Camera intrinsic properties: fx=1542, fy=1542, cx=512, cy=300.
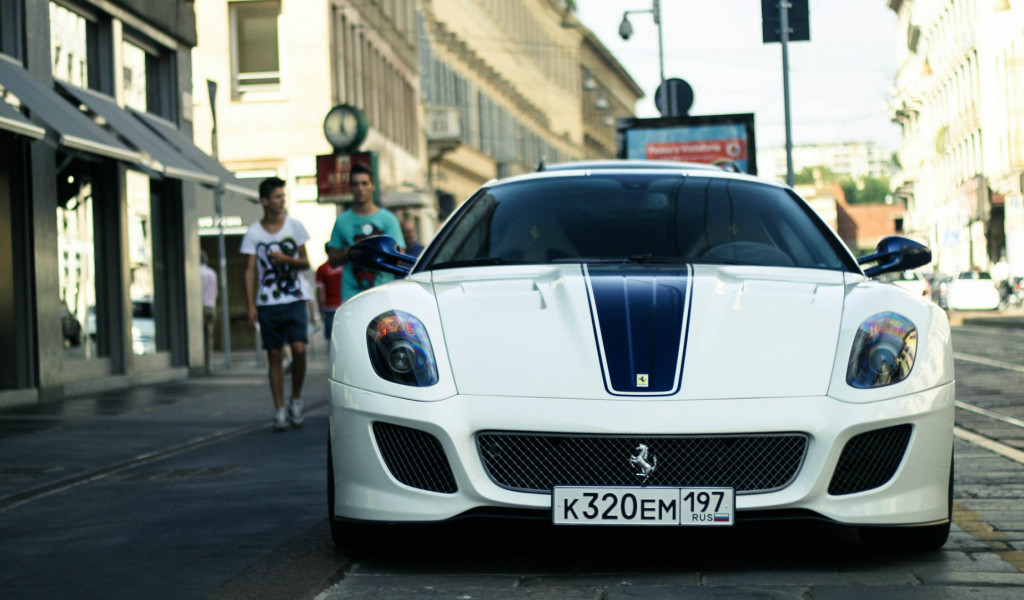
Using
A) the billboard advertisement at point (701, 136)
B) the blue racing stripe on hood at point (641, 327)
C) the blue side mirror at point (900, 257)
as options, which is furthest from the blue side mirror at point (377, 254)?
the billboard advertisement at point (701, 136)

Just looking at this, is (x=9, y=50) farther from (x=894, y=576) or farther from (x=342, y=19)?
(x=342, y=19)

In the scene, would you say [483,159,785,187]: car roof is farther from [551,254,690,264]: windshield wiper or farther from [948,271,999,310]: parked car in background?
[948,271,999,310]: parked car in background

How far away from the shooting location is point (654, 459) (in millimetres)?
4500

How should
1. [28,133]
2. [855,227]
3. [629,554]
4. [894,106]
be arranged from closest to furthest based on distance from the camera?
1. [629,554]
2. [28,133]
3. [894,106]
4. [855,227]

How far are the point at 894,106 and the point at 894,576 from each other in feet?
259

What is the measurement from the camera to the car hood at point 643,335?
4629mm

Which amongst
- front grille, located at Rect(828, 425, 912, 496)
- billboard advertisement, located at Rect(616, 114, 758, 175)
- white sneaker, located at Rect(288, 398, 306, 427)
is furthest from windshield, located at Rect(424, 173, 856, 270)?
billboard advertisement, located at Rect(616, 114, 758, 175)

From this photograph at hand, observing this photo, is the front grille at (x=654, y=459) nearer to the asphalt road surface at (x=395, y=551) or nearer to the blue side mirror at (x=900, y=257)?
the asphalt road surface at (x=395, y=551)

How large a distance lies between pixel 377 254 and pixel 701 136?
54.5 feet

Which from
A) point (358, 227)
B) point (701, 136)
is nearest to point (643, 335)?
point (358, 227)

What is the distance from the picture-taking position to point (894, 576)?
4664mm

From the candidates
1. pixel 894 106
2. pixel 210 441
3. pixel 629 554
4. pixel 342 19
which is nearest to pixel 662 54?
pixel 342 19

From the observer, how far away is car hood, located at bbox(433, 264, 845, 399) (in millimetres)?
4629

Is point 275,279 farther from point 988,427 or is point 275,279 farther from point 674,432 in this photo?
point 674,432
